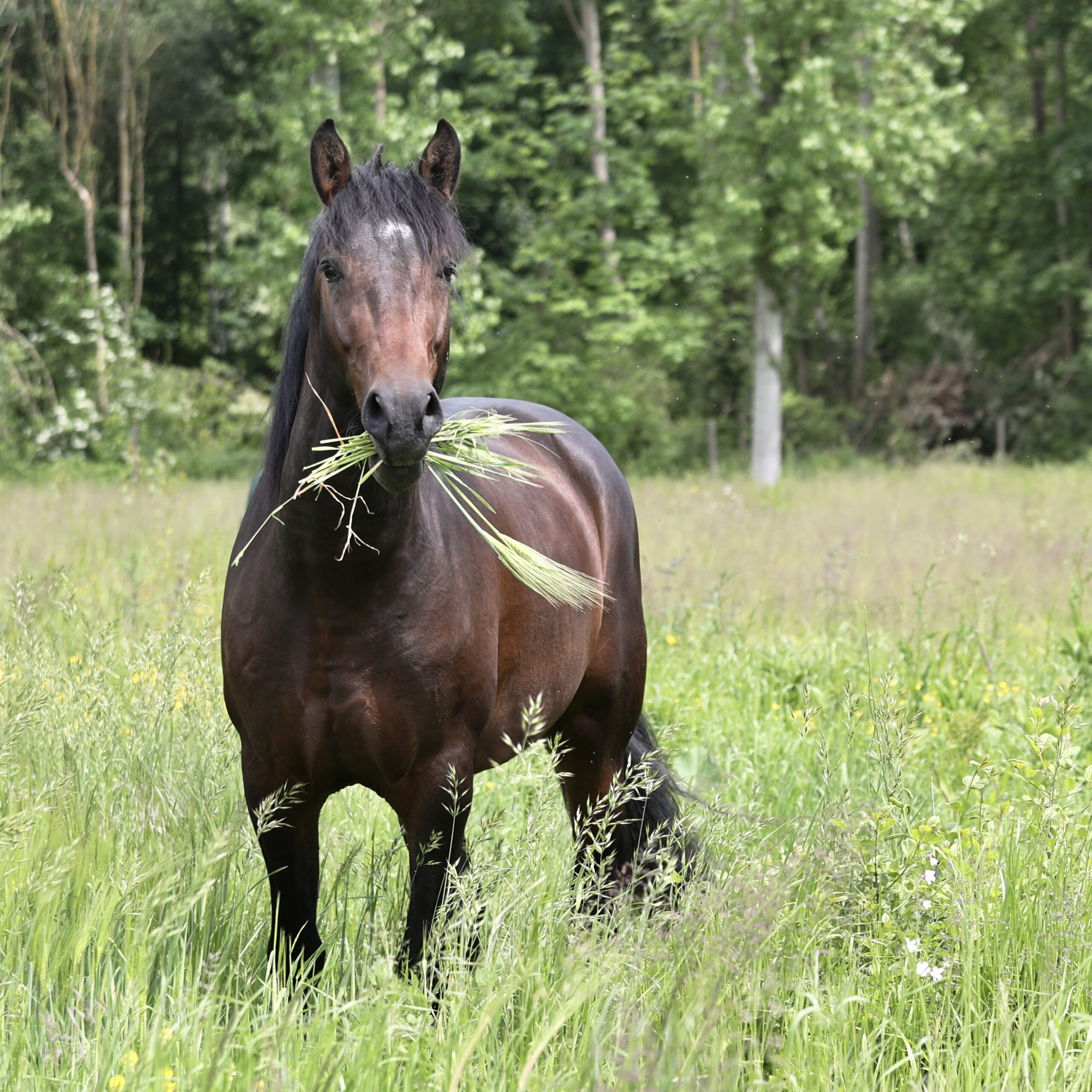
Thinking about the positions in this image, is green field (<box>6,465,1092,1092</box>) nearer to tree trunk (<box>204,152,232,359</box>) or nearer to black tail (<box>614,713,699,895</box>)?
black tail (<box>614,713,699,895</box>)

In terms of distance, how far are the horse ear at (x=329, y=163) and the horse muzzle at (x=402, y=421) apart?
2.29ft

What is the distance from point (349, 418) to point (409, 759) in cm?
81

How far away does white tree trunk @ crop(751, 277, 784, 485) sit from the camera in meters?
17.2

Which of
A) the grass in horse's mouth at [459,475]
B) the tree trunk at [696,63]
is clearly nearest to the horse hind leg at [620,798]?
the grass in horse's mouth at [459,475]

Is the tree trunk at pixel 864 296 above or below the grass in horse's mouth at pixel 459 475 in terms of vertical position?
above

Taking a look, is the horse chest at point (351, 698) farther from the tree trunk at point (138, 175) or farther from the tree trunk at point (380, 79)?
the tree trunk at point (138, 175)

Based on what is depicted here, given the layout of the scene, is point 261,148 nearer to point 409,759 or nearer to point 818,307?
point 818,307

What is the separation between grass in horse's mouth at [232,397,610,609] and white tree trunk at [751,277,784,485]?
14.4m

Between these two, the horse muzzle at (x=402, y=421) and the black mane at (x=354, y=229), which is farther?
the black mane at (x=354, y=229)

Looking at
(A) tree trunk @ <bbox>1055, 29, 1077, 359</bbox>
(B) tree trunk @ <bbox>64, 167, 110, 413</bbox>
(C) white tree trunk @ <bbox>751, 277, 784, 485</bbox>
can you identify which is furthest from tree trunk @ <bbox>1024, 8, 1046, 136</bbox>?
(B) tree trunk @ <bbox>64, 167, 110, 413</bbox>

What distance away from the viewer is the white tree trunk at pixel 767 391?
56.5 feet

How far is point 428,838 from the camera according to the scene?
9.02ft

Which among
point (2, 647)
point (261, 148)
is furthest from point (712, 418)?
point (2, 647)

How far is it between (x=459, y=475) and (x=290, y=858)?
1.12 m
